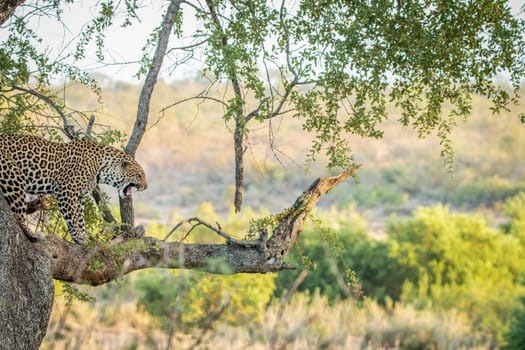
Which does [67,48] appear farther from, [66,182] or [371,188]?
[371,188]

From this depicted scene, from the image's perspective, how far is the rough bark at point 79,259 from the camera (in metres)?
5.31

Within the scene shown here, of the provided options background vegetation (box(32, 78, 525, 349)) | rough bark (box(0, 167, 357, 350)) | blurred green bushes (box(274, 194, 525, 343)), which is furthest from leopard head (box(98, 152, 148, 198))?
blurred green bushes (box(274, 194, 525, 343))

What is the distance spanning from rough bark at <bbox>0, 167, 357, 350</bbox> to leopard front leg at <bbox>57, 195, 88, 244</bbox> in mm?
194

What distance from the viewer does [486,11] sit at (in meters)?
7.03

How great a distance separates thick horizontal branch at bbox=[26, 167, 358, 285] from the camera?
587 cm

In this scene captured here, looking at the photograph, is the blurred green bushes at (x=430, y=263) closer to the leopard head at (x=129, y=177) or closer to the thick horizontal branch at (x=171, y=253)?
the thick horizontal branch at (x=171, y=253)

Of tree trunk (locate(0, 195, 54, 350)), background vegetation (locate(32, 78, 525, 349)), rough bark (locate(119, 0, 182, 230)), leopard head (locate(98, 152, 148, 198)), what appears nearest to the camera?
background vegetation (locate(32, 78, 525, 349))

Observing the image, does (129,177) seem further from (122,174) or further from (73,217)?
(73,217)

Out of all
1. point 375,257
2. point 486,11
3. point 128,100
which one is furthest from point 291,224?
point 128,100

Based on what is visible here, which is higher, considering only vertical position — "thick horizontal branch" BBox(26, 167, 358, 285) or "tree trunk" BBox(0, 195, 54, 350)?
"thick horizontal branch" BBox(26, 167, 358, 285)

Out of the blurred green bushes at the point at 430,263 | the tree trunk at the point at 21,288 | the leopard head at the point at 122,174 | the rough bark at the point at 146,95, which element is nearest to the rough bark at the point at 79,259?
the tree trunk at the point at 21,288

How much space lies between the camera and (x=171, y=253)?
625 centimetres

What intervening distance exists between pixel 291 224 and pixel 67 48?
2.32 meters

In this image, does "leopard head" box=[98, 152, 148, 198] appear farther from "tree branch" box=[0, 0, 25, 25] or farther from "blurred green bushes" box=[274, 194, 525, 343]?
"blurred green bushes" box=[274, 194, 525, 343]
